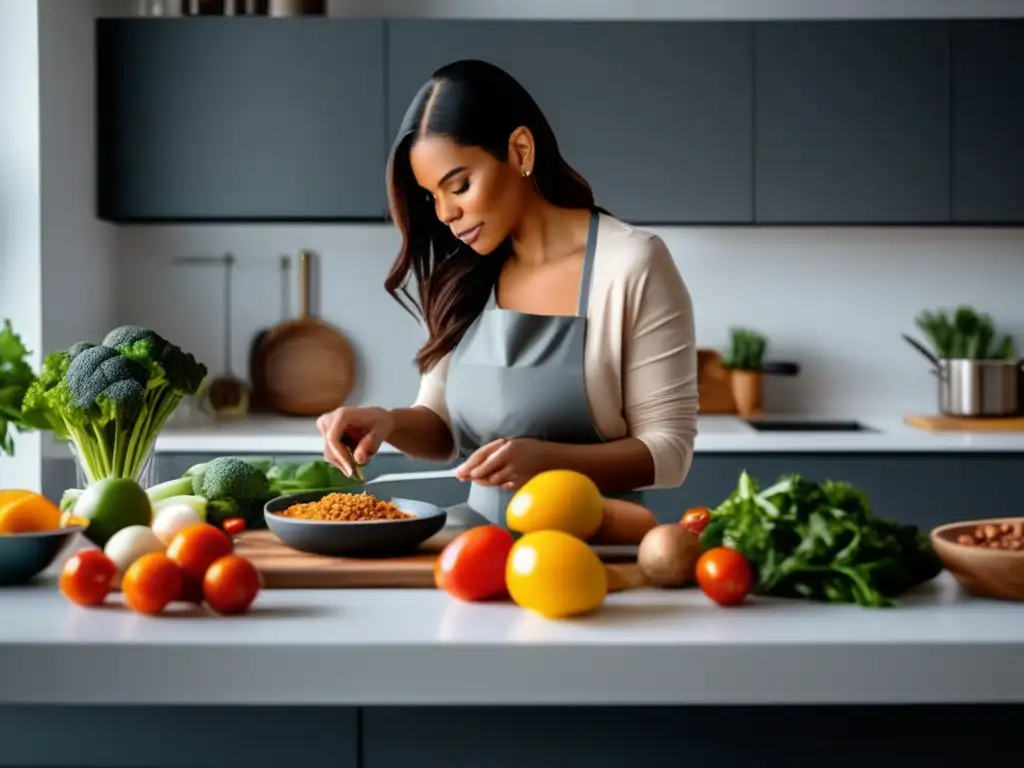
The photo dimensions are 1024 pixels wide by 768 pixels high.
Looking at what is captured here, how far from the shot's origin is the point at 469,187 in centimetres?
213

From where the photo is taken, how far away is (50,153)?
11.3 feet

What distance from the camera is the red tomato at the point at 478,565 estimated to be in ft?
4.69

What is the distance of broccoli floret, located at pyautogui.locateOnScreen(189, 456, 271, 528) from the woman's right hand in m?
0.13

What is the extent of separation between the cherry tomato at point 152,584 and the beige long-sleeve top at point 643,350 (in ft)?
3.16

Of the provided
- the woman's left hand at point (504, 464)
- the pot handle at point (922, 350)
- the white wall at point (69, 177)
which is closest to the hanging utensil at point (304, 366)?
the white wall at point (69, 177)

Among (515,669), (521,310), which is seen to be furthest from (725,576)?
(521,310)

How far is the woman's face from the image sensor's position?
2.10 m

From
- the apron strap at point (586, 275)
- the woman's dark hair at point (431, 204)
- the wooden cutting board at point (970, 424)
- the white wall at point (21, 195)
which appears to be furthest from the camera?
the wooden cutting board at point (970, 424)

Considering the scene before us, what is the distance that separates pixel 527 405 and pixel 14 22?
Result: 2.05 m

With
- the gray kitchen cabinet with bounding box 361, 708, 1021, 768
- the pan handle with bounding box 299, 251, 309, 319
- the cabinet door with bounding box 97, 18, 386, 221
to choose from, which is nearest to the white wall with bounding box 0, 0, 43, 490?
the cabinet door with bounding box 97, 18, 386, 221

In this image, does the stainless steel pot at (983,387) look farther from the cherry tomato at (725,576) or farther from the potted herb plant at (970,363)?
the cherry tomato at (725,576)

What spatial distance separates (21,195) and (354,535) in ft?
7.42

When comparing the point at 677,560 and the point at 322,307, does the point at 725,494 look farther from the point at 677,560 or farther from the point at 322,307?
the point at 677,560

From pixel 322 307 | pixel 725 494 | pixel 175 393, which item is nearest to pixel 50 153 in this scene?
pixel 322 307
